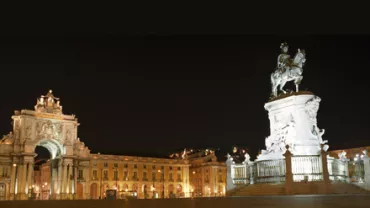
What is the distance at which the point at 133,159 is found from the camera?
8000cm

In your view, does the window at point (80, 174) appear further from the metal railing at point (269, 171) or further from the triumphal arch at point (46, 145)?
the metal railing at point (269, 171)

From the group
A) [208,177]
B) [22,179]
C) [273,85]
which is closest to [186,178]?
[208,177]

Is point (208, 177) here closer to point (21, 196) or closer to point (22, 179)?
point (22, 179)

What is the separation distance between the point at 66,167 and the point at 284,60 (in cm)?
5050

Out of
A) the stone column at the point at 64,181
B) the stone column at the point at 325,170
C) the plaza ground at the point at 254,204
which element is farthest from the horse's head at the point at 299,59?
the stone column at the point at 64,181

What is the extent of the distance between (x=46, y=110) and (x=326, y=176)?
57201 millimetres

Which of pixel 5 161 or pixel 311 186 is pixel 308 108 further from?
pixel 5 161

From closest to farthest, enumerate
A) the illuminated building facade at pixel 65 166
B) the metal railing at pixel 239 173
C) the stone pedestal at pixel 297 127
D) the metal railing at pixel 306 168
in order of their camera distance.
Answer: the metal railing at pixel 306 168, the stone pedestal at pixel 297 127, the metal railing at pixel 239 173, the illuminated building facade at pixel 65 166

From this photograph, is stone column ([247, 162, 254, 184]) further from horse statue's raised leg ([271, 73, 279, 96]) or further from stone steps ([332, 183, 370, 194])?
stone steps ([332, 183, 370, 194])

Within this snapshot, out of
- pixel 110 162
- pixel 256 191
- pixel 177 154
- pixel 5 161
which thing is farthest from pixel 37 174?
pixel 256 191

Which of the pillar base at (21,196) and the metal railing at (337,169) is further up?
the metal railing at (337,169)

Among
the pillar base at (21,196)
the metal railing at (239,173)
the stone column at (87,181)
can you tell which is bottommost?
the pillar base at (21,196)

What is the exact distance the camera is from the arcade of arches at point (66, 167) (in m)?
62.1

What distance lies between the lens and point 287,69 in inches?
987
